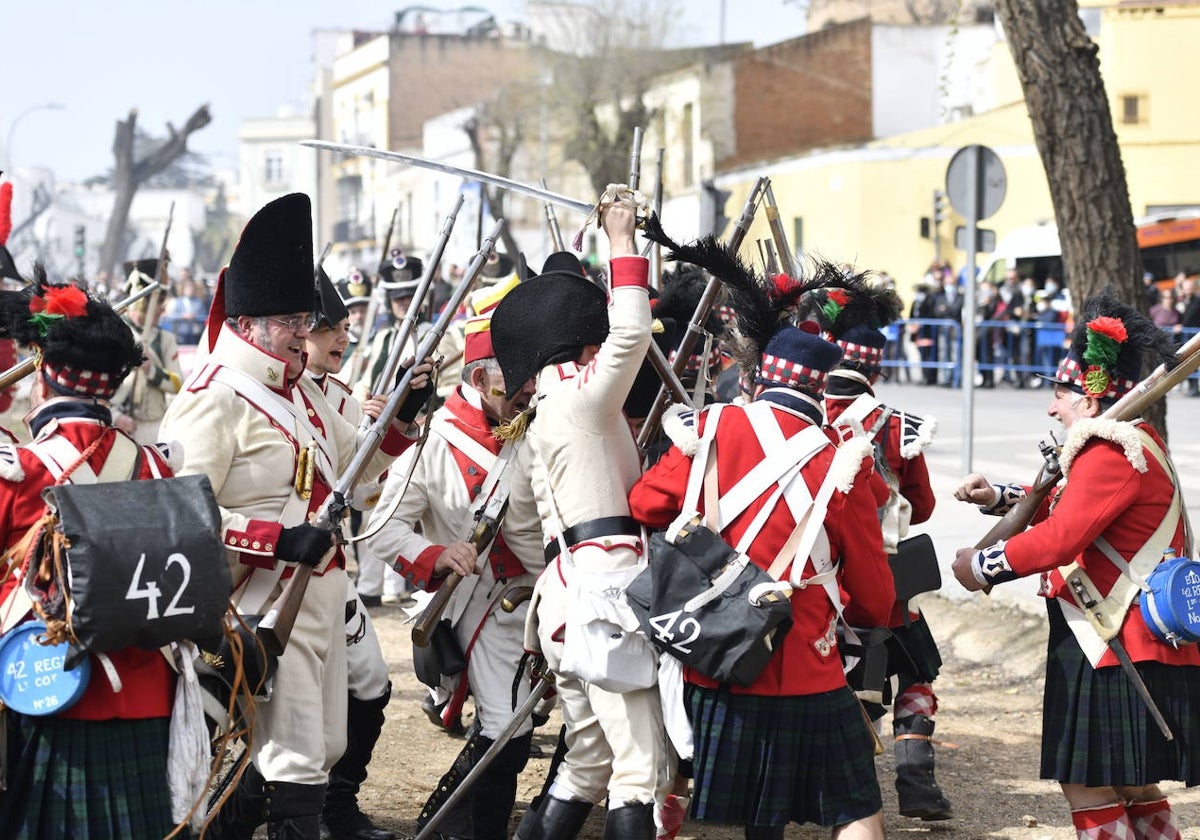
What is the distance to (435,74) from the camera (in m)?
76.9

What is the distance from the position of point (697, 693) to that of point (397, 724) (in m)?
3.44

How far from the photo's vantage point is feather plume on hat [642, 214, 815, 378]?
487 centimetres

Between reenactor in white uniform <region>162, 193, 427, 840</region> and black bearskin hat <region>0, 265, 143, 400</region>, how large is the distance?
0.59 metres

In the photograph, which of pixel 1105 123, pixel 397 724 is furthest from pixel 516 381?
pixel 1105 123

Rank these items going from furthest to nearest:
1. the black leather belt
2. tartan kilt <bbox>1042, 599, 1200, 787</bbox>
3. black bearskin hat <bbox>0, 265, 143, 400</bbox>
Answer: tartan kilt <bbox>1042, 599, 1200, 787</bbox> < the black leather belt < black bearskin hat <bbox>0, 265, 143, 400</bbox>

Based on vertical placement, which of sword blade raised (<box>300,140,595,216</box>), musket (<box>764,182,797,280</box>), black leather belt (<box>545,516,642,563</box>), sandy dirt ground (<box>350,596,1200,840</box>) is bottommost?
sandy dirt ground (<box>350,596,1200,840</box>)

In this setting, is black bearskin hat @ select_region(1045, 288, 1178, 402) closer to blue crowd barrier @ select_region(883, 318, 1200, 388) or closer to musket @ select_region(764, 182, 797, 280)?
musket @ select_region(764, 182, 797, 280)

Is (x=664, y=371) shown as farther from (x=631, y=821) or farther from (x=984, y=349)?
(x=984, y=349)

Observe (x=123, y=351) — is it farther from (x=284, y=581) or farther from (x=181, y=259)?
(x=181, y=259)

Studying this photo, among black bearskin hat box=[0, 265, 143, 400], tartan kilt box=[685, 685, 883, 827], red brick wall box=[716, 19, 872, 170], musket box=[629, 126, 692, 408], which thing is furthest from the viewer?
red brick wall box=[716, 19, 872, 170]

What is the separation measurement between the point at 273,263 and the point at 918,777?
306 cm

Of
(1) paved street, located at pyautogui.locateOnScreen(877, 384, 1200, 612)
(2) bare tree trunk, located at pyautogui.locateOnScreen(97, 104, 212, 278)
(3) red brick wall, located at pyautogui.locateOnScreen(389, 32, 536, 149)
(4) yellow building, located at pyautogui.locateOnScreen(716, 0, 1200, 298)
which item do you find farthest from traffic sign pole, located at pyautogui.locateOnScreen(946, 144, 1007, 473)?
(3) red brick wall, located at pyautogui.locateOnScreen(389, 32, 536, 149)

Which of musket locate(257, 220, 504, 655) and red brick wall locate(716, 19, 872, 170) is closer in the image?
musket locate(257, 220, 504, 655)

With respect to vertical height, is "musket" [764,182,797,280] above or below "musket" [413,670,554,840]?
above
